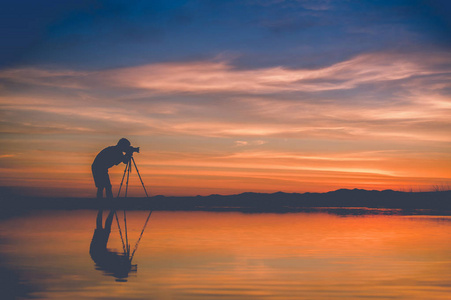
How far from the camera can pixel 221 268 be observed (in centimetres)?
682

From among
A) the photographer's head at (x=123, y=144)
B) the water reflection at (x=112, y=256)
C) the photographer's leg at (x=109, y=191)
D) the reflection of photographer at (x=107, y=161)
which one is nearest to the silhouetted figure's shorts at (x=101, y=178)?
the reflection of photographer at (x=107, y=161)

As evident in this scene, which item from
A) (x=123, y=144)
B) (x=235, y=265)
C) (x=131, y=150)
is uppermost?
(x=123, y=144)

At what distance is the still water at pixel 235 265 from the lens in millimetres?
5473

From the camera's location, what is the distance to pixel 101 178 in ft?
65.2

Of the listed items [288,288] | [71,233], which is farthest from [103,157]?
[288,288]

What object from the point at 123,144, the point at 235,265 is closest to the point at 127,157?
the point at 123,144

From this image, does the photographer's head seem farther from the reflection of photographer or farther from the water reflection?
the water reflection

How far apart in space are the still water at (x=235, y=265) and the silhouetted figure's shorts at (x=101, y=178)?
818 cm

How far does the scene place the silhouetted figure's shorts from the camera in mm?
19828

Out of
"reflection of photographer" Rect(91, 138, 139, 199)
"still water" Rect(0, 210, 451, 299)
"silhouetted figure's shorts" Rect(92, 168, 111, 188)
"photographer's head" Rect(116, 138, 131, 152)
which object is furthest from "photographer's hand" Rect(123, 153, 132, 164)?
"still water" Rect(0, 210, 451, 299)

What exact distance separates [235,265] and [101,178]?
536 inches

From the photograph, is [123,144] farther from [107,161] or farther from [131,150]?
[107,161]

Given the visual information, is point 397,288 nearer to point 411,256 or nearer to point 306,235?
point 411,256

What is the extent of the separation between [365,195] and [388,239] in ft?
77.7
